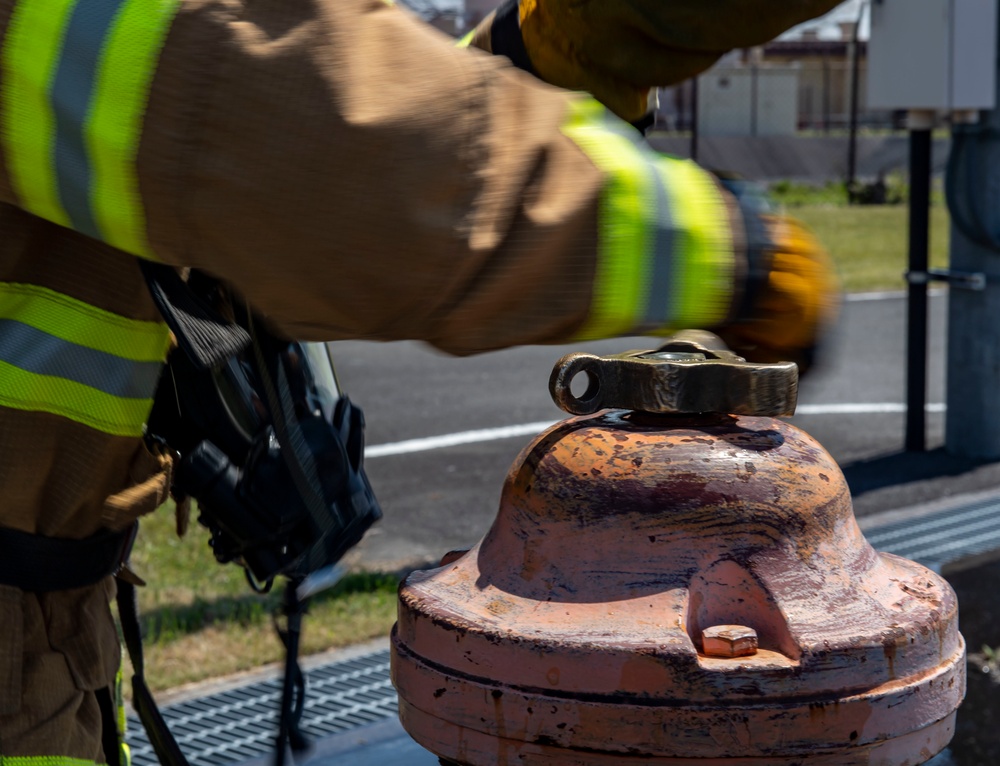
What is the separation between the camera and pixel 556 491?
1441 millimetres

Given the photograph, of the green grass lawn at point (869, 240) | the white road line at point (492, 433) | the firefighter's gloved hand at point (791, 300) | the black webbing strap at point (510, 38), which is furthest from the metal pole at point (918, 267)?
the firefighter's gloved hand at point (791, 300)

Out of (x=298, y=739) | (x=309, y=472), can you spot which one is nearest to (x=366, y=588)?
(x=298, y=739)

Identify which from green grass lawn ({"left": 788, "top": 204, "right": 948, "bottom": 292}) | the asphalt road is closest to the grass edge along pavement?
the asphalt road

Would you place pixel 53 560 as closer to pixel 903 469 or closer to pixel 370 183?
pixel 370 183

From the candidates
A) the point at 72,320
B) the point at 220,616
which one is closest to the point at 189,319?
the point at 72,320

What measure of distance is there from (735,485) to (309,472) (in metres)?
0.65

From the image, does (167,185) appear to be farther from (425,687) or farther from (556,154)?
(425,687)

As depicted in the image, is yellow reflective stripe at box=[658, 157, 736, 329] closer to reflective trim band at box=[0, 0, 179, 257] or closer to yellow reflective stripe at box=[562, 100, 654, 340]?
yellow reflective stripe at box=[562, 100, 654, 340]

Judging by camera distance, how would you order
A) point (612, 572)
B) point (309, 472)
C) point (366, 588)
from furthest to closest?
point (366, 588), point (309, 472), point (612, 572)

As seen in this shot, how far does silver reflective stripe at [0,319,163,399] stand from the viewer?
5.41 ft

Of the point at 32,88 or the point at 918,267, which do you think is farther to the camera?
the point at 918,267

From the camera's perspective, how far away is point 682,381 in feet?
4.69

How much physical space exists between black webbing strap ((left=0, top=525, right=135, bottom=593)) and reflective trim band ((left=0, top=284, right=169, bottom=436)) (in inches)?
6.6

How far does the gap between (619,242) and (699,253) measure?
3.3 inches
